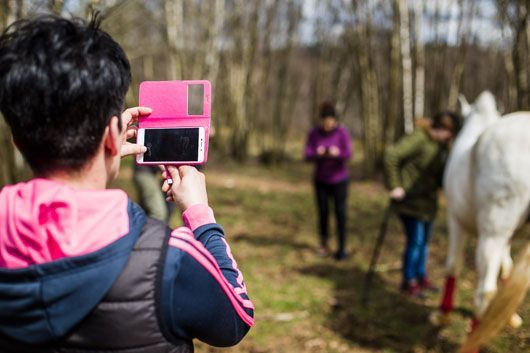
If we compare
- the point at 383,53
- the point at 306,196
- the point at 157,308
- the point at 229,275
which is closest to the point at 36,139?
the point at 157,308

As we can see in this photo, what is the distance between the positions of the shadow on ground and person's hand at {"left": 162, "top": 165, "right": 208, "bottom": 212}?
Answer: 3.35 meters

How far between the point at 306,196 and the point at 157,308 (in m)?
10.5

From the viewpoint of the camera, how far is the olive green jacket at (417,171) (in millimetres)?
5062

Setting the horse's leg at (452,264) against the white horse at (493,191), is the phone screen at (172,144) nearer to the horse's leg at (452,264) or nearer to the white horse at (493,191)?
the white horse at (493,191)

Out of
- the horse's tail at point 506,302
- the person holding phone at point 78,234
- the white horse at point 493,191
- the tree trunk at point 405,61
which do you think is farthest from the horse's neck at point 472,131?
the tree trunk at point 405,61

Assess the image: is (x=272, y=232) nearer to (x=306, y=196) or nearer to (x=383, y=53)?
(x=306, y=196)

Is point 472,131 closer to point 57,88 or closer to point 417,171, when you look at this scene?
point 417,171

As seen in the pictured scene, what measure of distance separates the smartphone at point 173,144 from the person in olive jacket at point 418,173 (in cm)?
380

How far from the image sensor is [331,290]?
559cm

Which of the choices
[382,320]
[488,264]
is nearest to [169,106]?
[488,264]

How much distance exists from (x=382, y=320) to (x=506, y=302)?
75.6 inches

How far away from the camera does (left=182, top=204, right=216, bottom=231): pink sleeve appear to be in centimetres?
138

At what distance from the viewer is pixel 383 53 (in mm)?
18391

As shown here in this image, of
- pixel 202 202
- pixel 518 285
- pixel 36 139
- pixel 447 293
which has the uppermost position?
pixel 36 139
